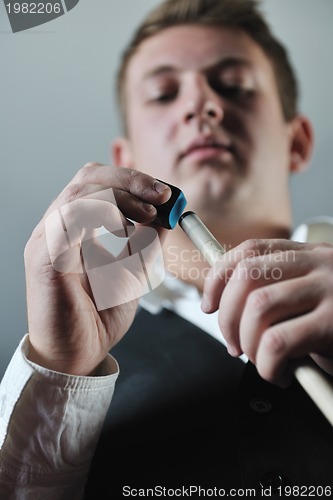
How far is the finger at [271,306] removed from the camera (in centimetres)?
19

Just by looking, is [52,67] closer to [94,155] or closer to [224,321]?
[94,155]

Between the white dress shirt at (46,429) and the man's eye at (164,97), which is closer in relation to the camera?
the white dress shirt at (46,429)

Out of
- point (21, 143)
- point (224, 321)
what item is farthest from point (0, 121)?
point (224, 321)

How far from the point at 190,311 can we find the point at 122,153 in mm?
161

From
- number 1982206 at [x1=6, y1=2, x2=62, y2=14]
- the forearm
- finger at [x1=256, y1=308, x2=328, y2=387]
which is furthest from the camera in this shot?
number 1982206 at [x1=6, y1=2, x2=62, y2=14]

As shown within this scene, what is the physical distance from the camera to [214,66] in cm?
45

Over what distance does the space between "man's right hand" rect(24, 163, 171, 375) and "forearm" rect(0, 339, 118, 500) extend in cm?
1

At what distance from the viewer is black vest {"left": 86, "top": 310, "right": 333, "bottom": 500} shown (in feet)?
0.92

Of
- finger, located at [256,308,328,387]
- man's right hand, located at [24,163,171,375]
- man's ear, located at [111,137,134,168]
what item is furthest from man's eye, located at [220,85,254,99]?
finger, located at [256,308,328,387]

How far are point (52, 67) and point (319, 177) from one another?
0.28 m

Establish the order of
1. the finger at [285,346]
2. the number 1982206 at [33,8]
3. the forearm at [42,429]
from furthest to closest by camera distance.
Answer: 1. the number 1982206 at [33,8]
2. the forearm at [42,429]
3. the finger at [285,346]

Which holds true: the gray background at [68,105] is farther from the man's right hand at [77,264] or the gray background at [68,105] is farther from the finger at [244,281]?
the finger at [244,281]

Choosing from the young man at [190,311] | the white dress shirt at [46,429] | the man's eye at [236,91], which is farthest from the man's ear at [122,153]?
the white dress shirt at [46,429]

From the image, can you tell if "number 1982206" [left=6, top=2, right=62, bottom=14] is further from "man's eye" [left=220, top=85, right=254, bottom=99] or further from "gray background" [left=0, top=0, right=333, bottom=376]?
"man's eye" [left=220, top=85, right=254, bottom=99]
